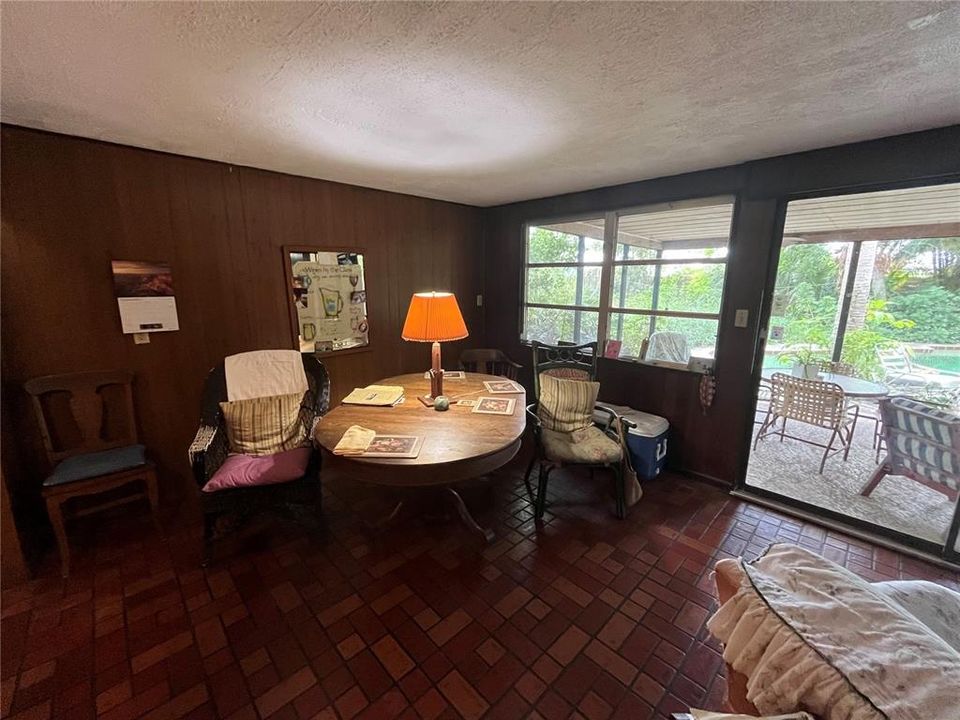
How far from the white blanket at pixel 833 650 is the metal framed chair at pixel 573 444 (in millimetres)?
1382

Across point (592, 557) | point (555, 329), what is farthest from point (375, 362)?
point (592, 557)

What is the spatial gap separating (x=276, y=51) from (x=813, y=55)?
1.77 metres

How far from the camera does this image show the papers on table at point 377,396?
2.23 metres

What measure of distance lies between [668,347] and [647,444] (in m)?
0.80

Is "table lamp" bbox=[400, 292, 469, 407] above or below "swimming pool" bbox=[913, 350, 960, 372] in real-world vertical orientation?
above

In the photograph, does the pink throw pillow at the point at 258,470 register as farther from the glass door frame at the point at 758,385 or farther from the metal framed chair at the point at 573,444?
the glass door frame at the point at 758,385

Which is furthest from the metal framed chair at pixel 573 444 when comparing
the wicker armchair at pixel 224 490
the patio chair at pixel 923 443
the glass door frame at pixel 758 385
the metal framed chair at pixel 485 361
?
the patio chair at pixel 923 443

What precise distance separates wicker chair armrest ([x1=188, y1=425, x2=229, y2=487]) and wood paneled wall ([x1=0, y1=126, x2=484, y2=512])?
58 cm

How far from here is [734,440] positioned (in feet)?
8.63

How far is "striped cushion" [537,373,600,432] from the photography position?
8.29 feet

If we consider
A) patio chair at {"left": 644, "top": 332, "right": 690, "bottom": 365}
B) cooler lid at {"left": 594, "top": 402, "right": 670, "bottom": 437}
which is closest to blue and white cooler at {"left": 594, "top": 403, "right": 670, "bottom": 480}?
cooler lid at {"left": 594, "top": 402, "right": 670, "bottom": 437}

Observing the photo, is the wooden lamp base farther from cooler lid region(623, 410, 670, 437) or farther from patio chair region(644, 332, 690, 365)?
patio chair region(644, 332, 690, 365)

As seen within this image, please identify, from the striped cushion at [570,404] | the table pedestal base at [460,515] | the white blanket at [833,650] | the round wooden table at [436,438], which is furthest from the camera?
the striped cushion at [570,404]

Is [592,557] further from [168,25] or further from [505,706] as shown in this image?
[168,25]
